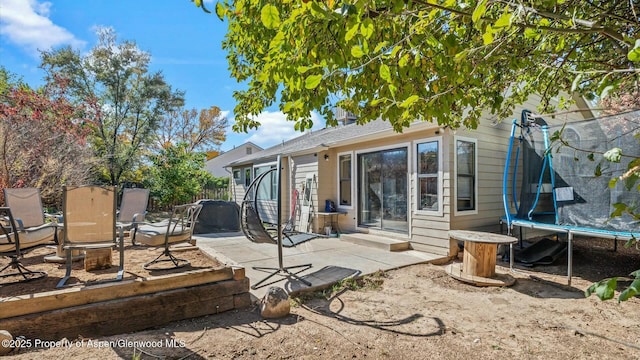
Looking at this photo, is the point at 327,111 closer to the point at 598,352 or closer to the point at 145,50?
the point at 598,352

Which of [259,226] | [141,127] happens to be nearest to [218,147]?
[141,127]

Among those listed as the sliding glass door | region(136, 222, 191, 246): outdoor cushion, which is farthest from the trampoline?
region(136, 222, 191, 246): outdoor cushion

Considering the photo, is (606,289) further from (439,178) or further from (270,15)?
(439,178)

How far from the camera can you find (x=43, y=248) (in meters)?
5.14

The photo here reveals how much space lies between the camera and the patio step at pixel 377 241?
6.29 meters

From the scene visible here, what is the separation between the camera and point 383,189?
293 inches

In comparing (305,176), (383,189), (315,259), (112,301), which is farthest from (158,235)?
(305,176)

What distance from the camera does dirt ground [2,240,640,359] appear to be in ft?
8.30

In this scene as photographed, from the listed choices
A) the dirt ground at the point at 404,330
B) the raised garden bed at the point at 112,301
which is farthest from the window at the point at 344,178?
the raised garden bed at the point at 112,301

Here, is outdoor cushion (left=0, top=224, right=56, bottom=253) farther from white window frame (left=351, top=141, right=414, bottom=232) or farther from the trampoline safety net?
the trampoline safety net

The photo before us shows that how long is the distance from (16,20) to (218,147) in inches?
687

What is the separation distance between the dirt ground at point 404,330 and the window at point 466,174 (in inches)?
81.8

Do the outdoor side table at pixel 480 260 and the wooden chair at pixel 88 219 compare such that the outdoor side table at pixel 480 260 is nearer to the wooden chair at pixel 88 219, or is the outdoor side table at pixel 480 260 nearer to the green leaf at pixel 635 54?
the green leaf at pixel 635 54

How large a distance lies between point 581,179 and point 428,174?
2.36 meters
